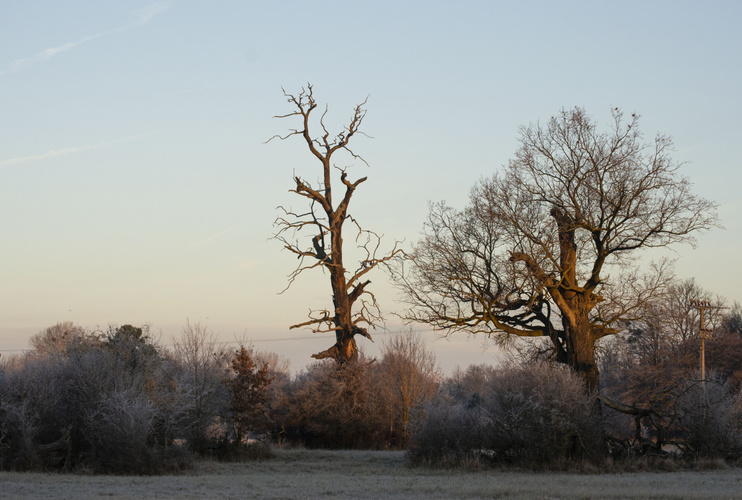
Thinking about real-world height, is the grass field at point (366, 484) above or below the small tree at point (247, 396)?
below

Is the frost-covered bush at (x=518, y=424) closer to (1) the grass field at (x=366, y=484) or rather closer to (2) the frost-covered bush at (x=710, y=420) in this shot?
(1) the grass field at (x=366, y=484)

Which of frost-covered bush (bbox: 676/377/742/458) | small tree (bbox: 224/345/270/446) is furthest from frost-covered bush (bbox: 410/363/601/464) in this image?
small tree (bbox: 224/345/270/446)

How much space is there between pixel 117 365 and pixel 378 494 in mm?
11597

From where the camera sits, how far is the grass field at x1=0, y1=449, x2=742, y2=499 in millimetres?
15289

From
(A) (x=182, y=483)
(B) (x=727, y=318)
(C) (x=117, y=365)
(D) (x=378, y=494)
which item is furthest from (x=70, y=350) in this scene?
(B) (x=727, y=318)

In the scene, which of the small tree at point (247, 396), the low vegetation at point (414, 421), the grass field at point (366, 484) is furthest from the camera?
the small tree at point (247, 396)

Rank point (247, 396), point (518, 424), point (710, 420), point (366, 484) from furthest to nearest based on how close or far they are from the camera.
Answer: point (247, 396) < point (710, 420) < point (518, 424) < point (366, 484)

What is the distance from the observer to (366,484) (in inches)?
703

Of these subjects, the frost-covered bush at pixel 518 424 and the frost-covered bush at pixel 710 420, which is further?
the frost-covered bush at pixel 710 420

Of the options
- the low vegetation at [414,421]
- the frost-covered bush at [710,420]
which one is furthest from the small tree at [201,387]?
the frost-covered bush at [710,420]

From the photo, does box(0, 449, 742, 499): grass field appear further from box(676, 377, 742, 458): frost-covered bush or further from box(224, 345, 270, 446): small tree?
box(224, 345, 270, 446): small tree

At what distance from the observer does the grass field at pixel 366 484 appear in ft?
50.2

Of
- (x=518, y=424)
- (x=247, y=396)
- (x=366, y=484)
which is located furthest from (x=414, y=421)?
(x=247, y=396)

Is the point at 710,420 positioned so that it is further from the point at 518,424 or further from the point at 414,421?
the point at 414,421
